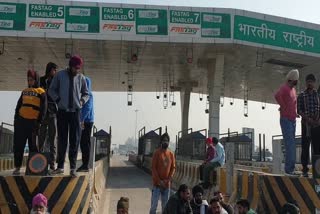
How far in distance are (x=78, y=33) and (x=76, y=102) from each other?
39.5 ft

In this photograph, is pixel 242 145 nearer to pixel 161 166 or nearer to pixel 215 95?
pixel 215 95

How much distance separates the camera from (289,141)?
297 inches

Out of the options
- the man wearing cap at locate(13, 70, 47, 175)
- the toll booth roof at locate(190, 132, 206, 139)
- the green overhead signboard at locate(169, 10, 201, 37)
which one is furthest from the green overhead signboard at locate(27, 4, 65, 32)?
the man wearing cap at locate(13, 70, 47, 175)

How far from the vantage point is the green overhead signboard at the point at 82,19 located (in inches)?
700

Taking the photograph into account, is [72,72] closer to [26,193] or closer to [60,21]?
[26,193]

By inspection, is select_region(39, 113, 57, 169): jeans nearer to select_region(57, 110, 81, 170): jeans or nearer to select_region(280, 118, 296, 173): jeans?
select_region(57, 110, 81, 170): jeans

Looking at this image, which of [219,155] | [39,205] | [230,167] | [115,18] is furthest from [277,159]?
[115,18]

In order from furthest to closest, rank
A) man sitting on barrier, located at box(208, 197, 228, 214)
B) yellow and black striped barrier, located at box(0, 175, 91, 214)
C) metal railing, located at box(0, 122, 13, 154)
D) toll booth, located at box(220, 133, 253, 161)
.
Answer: toll booth, located at box(220, 133, 253, 161), metal railing, located at box(0, 122, 13, 154), man sitting on barrier, located at box(208, 197, 228, 214), yellow and black striped barrier, located at box(0, 175, 91, 214)

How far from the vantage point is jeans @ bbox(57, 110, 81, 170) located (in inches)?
252

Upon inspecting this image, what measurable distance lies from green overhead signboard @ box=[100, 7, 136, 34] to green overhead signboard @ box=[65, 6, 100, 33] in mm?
272

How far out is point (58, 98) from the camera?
20.9ft

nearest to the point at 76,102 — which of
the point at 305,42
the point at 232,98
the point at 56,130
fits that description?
the point at 56,130

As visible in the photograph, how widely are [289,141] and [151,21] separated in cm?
1171

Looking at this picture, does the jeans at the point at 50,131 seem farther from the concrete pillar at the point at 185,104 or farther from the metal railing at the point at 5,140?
the concrete pillar at the point at 185,104
